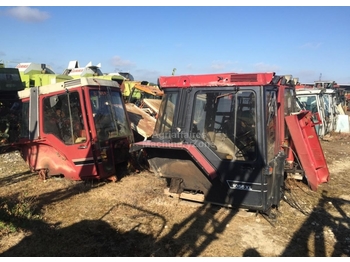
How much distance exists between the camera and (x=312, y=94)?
11.2 meters

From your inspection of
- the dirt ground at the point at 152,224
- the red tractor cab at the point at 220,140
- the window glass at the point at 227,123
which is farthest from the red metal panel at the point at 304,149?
the window glass at the point at 227,123

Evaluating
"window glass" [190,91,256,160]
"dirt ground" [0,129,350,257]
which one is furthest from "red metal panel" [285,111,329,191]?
"window glass" [190,91,256,160]

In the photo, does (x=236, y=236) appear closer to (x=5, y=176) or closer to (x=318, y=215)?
(x=318, y=215)

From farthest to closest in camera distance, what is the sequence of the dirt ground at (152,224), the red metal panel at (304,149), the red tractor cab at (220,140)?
the red metal panel at (304,149)
the red tractor cab at (220,140)
the dirt ground at (152,224)

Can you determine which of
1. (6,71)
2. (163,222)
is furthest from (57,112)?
(6,71)

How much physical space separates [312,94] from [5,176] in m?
10.5

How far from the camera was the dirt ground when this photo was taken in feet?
10.9

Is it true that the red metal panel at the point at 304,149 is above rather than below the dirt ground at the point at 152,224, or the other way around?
above

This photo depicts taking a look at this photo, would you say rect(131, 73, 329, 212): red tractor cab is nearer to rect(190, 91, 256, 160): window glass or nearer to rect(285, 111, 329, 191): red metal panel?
rect(190, 91, 256, 160): window glass

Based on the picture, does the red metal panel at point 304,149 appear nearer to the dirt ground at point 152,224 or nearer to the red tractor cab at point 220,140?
the dirt ground at point 152,224

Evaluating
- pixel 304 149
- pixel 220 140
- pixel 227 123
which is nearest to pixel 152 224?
pixel 220 140

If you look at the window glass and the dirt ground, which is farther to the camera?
the window glass

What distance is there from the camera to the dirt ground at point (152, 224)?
10.9 ft

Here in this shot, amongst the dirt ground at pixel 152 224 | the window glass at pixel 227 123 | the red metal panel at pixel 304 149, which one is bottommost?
the dirt ground at pixel 152 224
